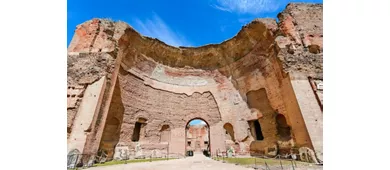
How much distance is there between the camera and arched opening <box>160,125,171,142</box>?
13778 millimetres

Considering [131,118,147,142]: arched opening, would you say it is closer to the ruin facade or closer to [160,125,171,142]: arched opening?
the ruin facade

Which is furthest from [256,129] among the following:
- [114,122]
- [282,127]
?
[114,122]

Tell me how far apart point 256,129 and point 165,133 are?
6041mm

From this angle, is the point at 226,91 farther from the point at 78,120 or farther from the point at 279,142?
the point at 78,120

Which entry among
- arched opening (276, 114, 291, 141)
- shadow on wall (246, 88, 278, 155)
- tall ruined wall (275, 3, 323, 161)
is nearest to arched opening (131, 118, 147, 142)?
shadow on wall (246, 88, 278, 155)

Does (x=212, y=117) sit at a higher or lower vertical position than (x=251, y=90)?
lower

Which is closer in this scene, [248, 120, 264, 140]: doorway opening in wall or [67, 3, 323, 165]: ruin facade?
[67, 3, 323, 165]: ruin facade

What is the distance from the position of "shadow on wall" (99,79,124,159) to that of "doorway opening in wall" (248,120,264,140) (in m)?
8.11

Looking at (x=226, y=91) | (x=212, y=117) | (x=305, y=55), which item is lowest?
(x=212, y=117)

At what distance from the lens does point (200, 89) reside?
15.6 m

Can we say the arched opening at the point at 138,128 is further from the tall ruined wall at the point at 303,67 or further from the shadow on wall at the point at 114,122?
the tall ruined wall at the point at 303,67

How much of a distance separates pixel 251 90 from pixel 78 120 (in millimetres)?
10019

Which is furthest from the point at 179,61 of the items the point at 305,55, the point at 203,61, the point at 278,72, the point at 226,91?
the point at 305,55

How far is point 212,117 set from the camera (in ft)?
47.9
